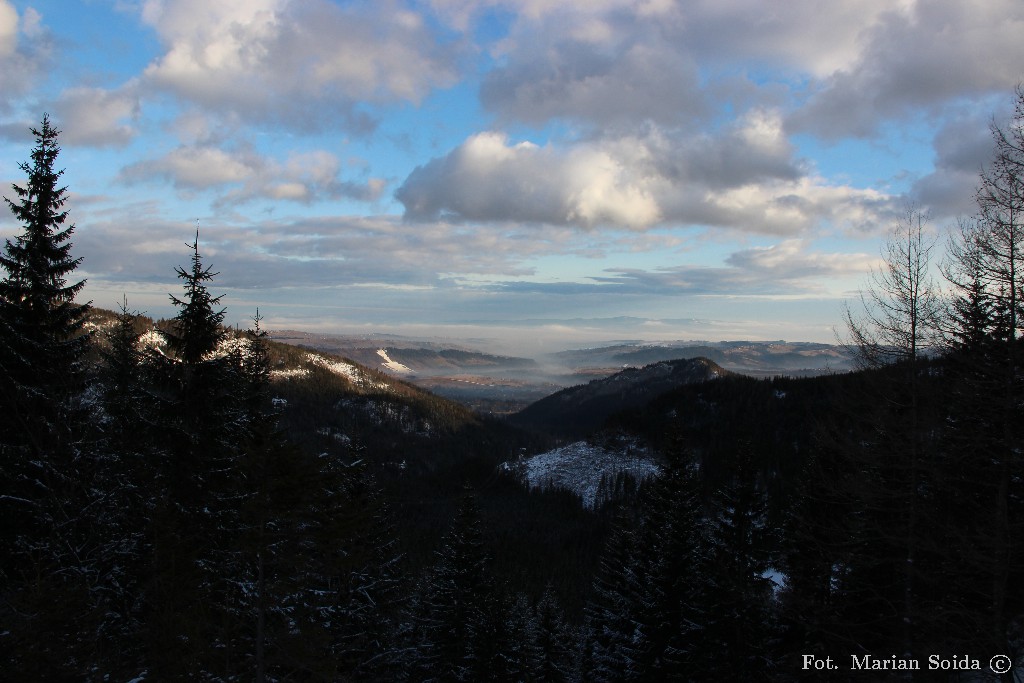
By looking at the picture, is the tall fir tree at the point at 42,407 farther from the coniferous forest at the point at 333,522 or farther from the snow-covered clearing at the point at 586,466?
the snow-covered clearing at the point at 586,466

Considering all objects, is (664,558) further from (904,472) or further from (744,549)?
(904,472)

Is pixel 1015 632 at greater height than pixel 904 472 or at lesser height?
lesser

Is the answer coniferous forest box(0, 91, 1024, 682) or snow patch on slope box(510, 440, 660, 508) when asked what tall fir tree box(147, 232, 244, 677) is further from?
snow patch on slope box(510, 440, 660, 508)

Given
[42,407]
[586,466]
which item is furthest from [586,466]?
[42,407]

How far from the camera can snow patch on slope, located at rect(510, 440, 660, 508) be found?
135375 millimetres

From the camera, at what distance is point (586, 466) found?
14650 cm

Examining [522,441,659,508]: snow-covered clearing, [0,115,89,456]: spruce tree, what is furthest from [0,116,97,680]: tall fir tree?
[522,441,659,508]: snow-covered clearing

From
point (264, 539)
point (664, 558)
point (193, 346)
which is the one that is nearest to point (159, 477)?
point (193, 346)

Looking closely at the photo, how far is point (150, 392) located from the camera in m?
15.8

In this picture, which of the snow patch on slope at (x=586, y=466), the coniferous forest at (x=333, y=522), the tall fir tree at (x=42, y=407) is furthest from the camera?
the snow patch on slope at (x=586, y=466)

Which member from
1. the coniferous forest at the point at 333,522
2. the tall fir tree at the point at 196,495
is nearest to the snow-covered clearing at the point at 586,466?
the coniferous forest at the point at 333,522

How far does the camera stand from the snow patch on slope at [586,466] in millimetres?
135375

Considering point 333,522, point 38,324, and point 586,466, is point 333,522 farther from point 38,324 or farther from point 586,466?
point 586,466

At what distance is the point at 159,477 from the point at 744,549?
826 inches
